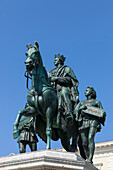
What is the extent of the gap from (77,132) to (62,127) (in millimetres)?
942

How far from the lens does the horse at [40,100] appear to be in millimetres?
15461

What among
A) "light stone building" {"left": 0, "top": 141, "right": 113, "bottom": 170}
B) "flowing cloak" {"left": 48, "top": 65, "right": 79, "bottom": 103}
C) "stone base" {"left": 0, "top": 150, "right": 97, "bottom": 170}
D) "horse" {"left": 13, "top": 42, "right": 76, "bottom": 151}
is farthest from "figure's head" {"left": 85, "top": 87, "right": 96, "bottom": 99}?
"stone base" {"left": 0, "top": 150, "right": 97, "bottom": 170}

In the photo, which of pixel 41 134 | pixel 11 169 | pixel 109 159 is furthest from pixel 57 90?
pixel 109 159

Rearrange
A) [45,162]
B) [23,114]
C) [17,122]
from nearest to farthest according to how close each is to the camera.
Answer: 1. [45,162]
2. [17,122]
3. [23,114]

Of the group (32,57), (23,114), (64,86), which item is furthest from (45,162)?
(64,86)

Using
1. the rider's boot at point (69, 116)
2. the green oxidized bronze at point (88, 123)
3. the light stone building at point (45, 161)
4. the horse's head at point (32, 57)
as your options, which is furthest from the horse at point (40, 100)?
the light stone building at point (45, 161)

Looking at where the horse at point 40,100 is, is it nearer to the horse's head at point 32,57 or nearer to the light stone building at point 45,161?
the horse's head at point 32,57

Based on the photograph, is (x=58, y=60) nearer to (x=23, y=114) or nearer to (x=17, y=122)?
(x=23, y=114)

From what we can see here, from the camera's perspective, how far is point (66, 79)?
17047 millimetres

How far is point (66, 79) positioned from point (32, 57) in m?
2.21

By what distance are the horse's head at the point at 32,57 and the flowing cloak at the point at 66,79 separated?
1.59 m

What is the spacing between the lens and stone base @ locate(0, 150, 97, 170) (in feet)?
44.7

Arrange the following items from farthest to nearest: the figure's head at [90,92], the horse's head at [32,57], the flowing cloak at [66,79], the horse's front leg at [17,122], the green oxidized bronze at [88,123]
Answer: the figure's head at [90,92] < the flowing cloak at [66,79] < the green oxidized bronze at [88,123] < the horse's front leg at [17,122] < the horse's head at [32,57]

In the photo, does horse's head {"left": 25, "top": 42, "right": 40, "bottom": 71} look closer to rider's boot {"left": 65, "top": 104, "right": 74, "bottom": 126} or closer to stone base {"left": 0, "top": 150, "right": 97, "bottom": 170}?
rider's boot {"left": 65, "top": 104, "right": 74, "bottom": 126}
